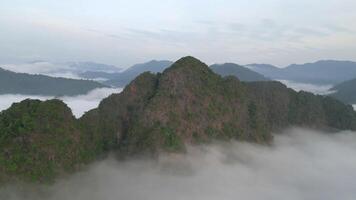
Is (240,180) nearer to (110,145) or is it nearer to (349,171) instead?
(110,145)

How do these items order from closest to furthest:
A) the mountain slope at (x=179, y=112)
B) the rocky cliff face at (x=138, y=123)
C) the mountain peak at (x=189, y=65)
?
the rocky cliff face at (x=138, y=123), the mountain slope at (x=179, y=112), the mountain peak at (x=189, y=65)

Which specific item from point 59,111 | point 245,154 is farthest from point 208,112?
point 59,111

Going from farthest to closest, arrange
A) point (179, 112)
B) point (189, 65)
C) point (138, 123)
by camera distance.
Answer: point (189, 65) → point (179, 112) → point (138, 123)

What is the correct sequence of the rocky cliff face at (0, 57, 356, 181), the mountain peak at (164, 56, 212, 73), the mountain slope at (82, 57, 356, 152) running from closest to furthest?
1. the rocky cliff face at (0, 57, 356, 181)
2. the mountain slope at (82, 57, 356, 152)
3. the mountain peak at (164, 56, 212, 73)

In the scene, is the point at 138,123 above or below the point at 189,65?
below

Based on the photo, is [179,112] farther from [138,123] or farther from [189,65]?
[189,65]

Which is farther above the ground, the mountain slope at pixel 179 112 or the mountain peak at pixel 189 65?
the mountain peak at pixel 189 65

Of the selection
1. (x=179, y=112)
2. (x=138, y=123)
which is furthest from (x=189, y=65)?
(x=138, y=123)

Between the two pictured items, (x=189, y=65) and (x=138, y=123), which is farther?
(x=189, y=65)
